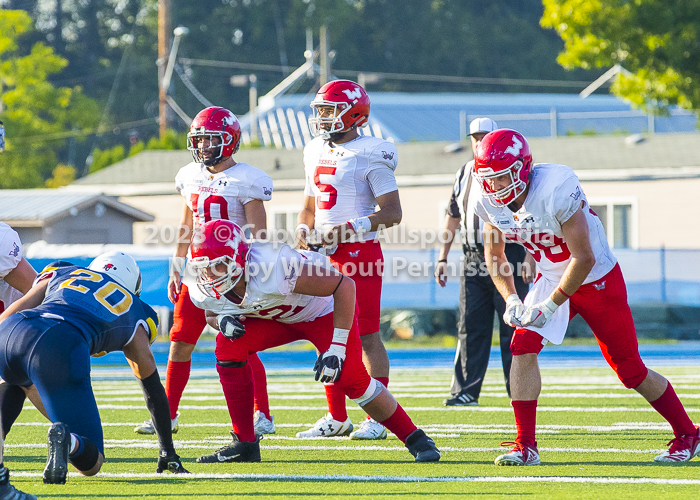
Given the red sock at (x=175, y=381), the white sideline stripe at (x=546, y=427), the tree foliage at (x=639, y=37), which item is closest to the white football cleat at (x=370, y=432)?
the white sideline stripe at (x=546, y=427)

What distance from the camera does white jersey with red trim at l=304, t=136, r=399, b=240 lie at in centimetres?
598

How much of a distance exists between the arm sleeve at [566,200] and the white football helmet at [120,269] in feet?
6.32

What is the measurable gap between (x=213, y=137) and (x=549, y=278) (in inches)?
81.3

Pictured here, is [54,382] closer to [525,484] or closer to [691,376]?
[525,484]

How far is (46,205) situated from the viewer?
22.2 metres

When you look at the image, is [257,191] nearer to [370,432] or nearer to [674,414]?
[370,432]

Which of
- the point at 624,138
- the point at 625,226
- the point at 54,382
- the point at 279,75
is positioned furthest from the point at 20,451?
the point at 279,75

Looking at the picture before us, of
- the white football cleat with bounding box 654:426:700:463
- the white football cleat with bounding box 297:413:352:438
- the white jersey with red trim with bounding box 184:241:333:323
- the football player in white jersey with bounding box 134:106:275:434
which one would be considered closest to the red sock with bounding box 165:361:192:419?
the football player in white jersey with bounding box 134:106:275:434

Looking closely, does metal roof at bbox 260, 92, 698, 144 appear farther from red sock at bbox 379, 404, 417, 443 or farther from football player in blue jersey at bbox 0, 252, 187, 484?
football player in blue jersey at bbox 0, 252, 187, 484

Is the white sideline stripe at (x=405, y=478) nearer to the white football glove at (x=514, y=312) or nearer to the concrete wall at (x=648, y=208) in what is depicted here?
the white football glove at (x=514, y=312)

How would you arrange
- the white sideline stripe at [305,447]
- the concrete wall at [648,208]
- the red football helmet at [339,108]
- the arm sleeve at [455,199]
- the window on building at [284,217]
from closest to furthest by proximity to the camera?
the white sideline stripe at [305,447]
the red football helmet at [339,108]
the arm sleeve at [455,199]
the concrete wall at [648,208]
the window on building at [284,217]

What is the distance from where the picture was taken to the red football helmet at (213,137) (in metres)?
6.04

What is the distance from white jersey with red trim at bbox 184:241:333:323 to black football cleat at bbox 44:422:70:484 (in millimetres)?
993

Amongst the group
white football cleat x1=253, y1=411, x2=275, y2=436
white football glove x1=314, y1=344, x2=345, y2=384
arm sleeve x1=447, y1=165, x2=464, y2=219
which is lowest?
white football cleat x1=253, y1=411, x2=275, y2=436
